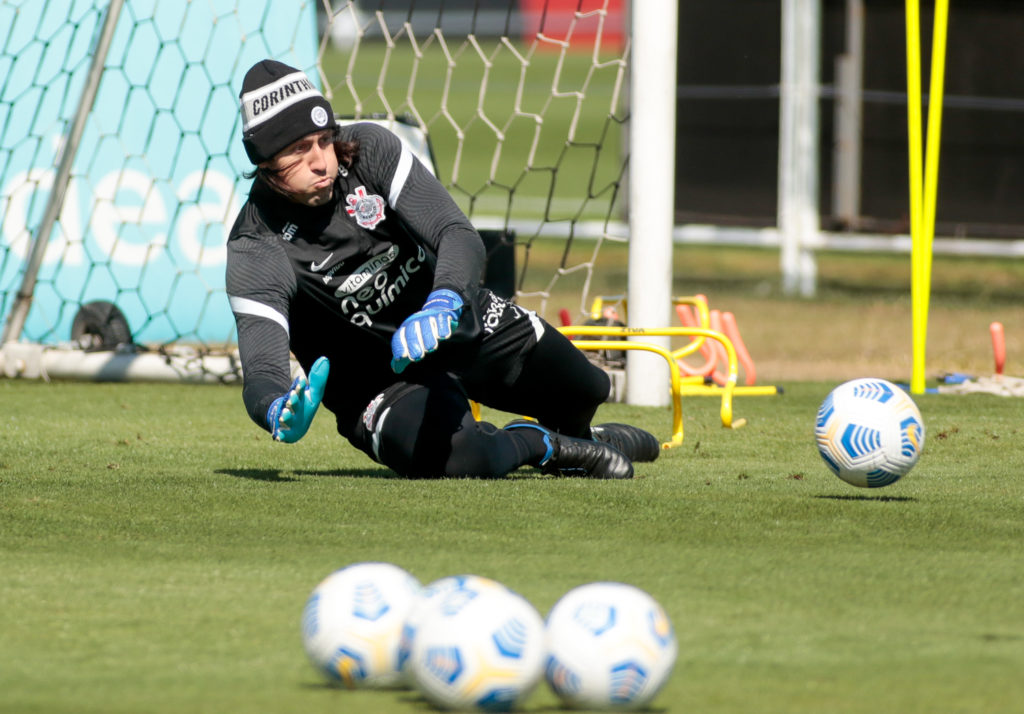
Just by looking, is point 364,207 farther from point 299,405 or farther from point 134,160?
point 134,160

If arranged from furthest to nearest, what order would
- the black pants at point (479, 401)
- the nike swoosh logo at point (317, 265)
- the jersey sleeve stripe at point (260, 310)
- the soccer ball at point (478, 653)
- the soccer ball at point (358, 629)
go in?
1. the black pants at point (479, 401)
2. the nike swoosh logo at point (317, 265)
3. the jersey sleeve stripe at point (260, 310)
4. the soccer ball at point (358, 629)
5. the soccer ball at point (478, 653)

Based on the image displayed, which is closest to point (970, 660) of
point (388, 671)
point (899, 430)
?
point (388, 671)

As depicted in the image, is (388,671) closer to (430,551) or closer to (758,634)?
(758,634)

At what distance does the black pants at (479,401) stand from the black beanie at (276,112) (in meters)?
0.94

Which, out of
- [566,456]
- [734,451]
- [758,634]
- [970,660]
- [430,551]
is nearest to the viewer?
[970,660]

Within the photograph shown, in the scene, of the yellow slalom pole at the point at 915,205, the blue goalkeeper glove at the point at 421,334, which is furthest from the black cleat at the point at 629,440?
the yellow slalom pole at the point at 915,205

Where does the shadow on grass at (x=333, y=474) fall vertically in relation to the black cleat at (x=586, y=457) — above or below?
below

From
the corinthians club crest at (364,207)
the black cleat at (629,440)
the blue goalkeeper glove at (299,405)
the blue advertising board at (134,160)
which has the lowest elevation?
the blue goalkeeper glove at (299,405)

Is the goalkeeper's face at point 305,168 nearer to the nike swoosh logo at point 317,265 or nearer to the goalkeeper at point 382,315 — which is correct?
the goalkeeper at point 382,315

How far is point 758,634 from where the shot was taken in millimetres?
3215

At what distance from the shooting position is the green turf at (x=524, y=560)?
A: 2885 mm

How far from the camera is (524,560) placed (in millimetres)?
3887

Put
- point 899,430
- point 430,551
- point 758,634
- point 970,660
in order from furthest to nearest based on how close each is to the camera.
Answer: point 899,430
point 430,551
point 758,634
point 970,660

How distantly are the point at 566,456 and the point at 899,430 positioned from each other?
112 centimetres
